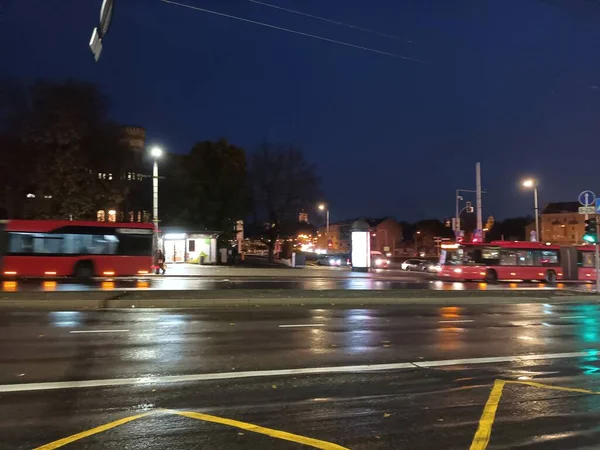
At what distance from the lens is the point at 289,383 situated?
7.20 m

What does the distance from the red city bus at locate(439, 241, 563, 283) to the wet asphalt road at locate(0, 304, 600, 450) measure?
22.1m

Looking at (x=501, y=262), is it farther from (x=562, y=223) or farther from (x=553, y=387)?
(x=562, y=223)

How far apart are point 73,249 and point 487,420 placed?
24221 millimetres

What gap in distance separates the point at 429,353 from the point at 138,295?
1127cm

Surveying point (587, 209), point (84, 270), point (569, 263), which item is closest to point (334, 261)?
point (569, 263)

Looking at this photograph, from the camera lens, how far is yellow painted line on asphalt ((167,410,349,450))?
495cm

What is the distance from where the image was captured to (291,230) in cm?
5741

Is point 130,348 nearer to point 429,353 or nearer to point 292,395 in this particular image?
point 292,395

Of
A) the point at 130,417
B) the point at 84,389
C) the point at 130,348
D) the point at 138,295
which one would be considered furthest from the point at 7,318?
the point at 130,417

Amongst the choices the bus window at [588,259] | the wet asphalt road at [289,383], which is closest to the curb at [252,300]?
the wet asphalt road at [289,383]

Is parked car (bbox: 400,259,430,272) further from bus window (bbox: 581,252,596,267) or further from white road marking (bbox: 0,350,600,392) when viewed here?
white road marking (bbox: 0,350,600,392)

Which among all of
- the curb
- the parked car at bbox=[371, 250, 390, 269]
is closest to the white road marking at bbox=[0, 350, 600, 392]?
the curb

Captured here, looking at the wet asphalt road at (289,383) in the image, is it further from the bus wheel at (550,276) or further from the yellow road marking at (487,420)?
the bus wheel at (550,276)

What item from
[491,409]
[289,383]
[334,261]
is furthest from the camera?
[334,261]
